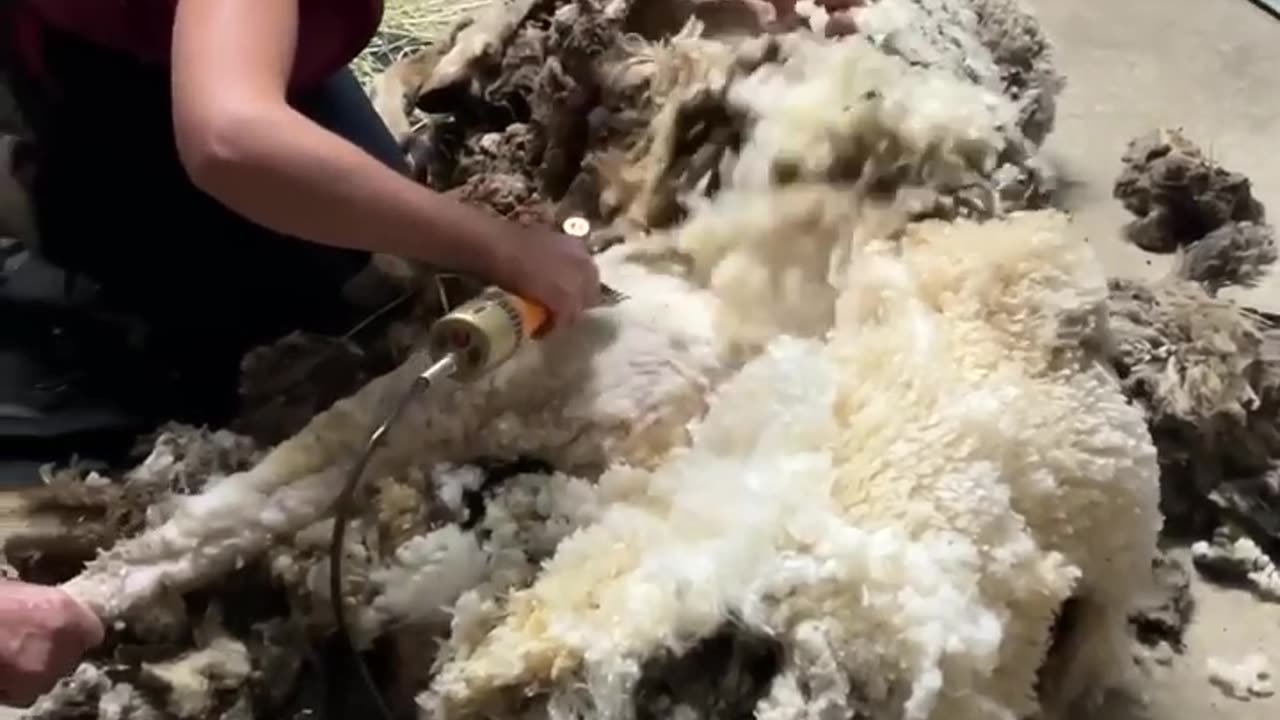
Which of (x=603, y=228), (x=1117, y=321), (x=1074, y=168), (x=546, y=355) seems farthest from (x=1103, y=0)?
(x=546, y=355)

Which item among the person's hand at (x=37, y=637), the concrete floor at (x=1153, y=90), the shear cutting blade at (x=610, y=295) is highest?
the shear cutting blade at (x=610, y=295)

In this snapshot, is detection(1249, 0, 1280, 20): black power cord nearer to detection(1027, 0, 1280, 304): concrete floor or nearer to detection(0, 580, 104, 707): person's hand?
detection(1027, 0, 1280, 304): concrete floor

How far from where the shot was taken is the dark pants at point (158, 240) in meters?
0.97

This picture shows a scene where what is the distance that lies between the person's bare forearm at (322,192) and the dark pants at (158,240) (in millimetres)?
192

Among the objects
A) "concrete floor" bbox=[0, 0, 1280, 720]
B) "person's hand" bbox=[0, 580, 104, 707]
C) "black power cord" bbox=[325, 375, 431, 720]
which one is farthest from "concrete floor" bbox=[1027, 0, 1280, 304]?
"person's hand" bbox=[0, 580, 104, 707]

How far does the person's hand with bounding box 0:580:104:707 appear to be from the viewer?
2.60ft

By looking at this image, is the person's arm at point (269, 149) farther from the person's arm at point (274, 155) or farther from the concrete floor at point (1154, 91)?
the concrete floor at point (1154, 91)

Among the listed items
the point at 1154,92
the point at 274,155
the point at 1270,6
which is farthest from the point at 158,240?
the point at 1270,6

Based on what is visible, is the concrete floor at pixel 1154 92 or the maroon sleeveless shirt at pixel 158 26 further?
the concrete floor at pixel 1154 92

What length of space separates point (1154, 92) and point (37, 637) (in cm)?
125

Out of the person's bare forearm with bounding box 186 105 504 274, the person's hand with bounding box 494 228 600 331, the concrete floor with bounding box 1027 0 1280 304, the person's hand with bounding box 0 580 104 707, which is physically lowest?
the concrete floor with bounding box 1027 0 1280 304

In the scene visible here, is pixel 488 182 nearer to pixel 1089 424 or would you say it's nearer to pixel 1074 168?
pixel 1089 424

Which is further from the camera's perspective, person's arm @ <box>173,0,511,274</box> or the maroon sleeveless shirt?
the maroon sleeveless shirt

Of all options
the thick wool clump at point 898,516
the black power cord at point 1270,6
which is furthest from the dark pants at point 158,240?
the black power cord at point 1270,6
